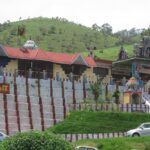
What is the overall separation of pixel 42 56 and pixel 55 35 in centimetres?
5211

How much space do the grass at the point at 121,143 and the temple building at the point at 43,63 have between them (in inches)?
787

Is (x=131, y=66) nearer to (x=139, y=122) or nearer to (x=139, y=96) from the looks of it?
(x=139, y=96)

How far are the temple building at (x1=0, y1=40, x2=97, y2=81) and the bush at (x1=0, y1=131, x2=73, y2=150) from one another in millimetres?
34542

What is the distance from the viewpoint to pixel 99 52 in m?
111

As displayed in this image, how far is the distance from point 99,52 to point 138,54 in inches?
922

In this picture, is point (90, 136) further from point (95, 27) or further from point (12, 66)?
point (95, 27)

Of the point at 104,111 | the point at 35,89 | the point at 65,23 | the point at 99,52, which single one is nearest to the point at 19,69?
the point at 35,89

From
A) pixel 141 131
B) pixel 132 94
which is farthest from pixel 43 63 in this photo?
pixel 141 131

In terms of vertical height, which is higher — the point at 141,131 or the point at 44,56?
the point at 44,56

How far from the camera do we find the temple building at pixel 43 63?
72363mm

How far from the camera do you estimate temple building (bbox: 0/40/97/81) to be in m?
72.4

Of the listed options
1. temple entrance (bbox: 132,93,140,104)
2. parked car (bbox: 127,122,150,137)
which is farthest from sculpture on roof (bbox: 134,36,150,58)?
→ parked car (bbox: 127,122,150,137)

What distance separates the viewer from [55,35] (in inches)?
5022

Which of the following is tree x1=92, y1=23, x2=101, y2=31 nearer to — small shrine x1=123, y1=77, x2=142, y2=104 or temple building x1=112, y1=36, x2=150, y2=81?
temple building x1=112, y1=36, x2=150, y2=81
